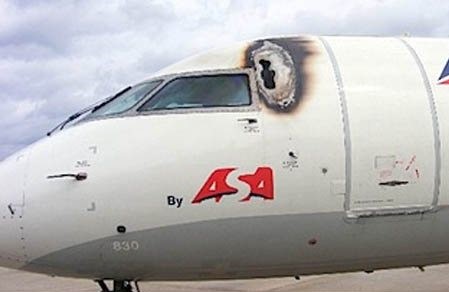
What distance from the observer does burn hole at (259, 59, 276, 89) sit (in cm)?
658

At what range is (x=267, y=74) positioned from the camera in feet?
21.9

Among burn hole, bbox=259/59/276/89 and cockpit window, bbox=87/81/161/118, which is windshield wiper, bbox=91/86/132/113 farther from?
burn hole, bbox=259/59/276/89

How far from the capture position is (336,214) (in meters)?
6.35

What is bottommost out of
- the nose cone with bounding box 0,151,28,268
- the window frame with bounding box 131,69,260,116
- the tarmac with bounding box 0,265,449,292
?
the tarmac with bounding box 0,265,449,292

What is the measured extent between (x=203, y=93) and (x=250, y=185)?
107 cm

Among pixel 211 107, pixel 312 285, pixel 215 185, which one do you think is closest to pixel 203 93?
pixel 211 107

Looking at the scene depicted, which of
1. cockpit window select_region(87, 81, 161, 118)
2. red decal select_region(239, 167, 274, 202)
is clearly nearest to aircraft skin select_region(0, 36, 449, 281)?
red decal select_region(239, 167, 274, 202)

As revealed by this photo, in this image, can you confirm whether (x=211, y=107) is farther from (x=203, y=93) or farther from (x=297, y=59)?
(x=297, y=59)

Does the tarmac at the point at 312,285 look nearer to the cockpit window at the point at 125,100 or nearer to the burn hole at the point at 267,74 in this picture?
the cockpit window at the point at 125,100

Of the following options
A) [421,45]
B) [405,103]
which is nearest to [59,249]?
[405,103]

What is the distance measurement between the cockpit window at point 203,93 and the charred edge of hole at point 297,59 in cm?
21

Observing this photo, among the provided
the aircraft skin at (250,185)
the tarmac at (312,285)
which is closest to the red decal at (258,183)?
the aircraft skin at (250,185)

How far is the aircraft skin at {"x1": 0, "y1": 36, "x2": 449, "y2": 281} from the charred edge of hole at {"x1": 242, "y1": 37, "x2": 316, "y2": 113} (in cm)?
2

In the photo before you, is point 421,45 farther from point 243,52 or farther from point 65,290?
point 65,290
